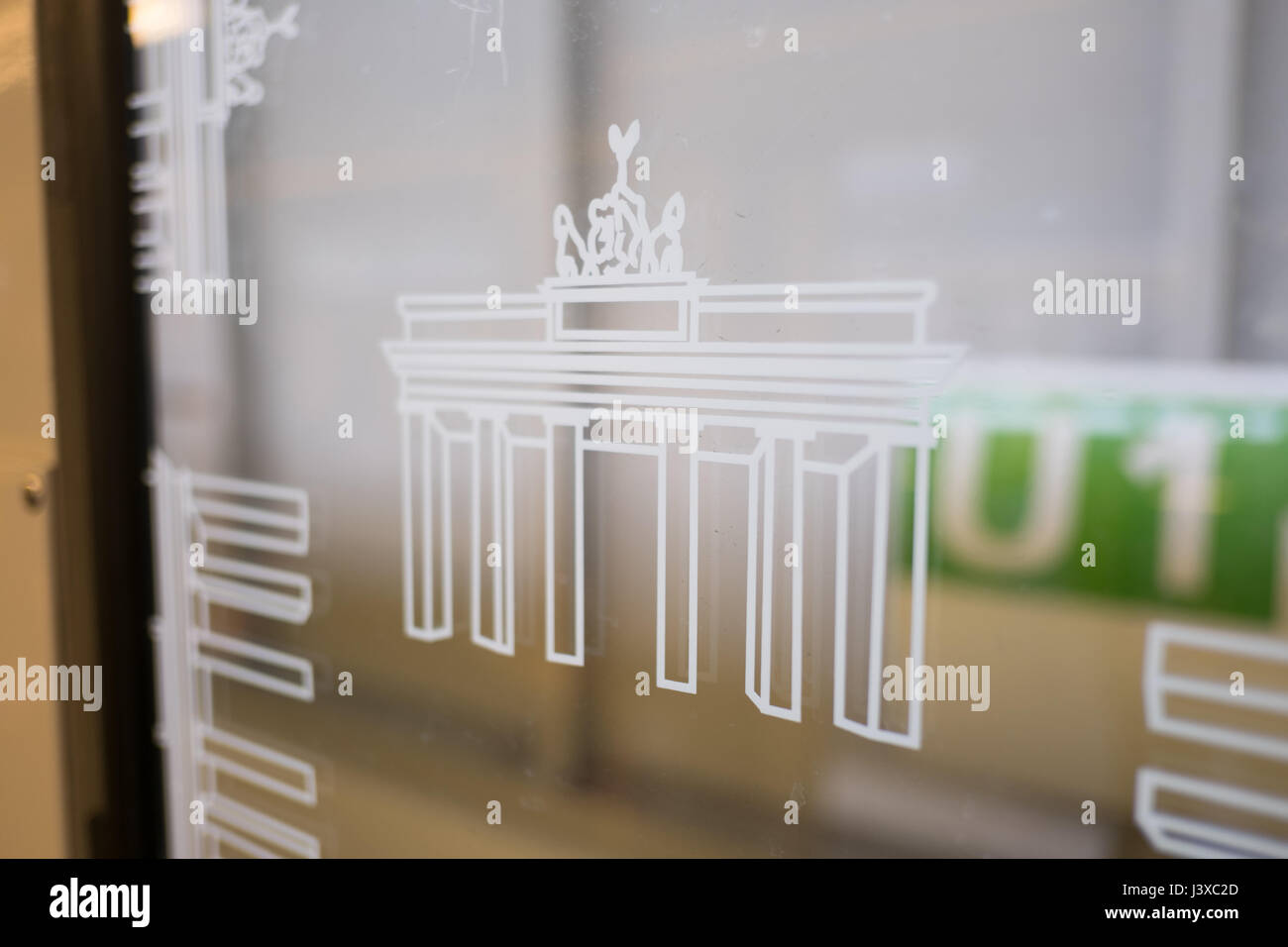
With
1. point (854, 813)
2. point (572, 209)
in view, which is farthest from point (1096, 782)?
point (572, 209)

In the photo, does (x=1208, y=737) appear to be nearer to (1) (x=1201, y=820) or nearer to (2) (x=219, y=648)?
(1) (x=1201, y=820)

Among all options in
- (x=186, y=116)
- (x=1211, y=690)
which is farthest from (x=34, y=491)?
(x=1211, y=690)

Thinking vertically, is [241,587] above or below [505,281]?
below

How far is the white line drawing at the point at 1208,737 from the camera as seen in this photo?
580 millimetres

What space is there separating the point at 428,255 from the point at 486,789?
494 mm

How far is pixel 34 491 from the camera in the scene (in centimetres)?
111

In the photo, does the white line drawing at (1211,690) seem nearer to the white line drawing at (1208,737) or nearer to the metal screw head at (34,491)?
the white line drawing at (1208,737)

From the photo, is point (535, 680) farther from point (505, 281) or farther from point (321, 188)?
point (321, 188)

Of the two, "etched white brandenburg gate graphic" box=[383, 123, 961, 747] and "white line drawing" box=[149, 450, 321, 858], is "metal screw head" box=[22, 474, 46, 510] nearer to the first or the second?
"white line drawing" box=[149, 450, 321, 858]

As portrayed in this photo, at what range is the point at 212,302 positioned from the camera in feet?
3.37

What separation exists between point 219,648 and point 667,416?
2.06 ft

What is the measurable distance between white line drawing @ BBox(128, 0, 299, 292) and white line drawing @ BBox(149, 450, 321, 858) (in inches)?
9.6

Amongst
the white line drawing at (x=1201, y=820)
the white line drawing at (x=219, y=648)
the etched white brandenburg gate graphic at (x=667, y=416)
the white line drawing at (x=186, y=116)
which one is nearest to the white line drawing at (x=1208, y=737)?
the white line drawing at (x=1201, y=820)

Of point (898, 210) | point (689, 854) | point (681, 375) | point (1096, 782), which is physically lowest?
point (689, 854)
